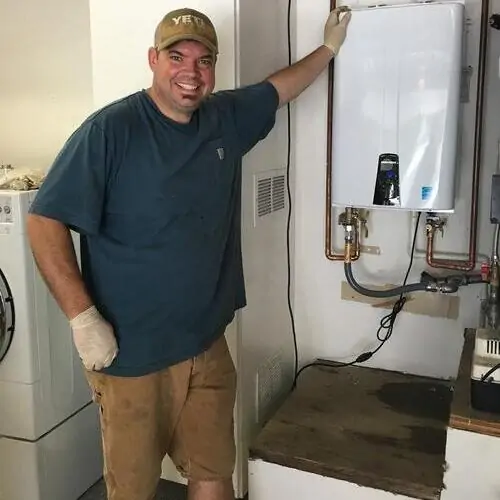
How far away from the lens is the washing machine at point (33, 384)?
1956mm

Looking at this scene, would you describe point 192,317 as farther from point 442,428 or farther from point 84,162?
point 442,428

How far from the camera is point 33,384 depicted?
2004mm

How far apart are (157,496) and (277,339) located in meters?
0.68

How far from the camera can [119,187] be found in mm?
1515

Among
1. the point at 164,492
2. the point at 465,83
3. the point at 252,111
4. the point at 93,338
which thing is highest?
the point at 465,83

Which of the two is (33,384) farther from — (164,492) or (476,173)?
(476,173)

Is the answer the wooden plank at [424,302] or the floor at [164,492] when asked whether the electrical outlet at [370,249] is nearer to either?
the wooden plank at [424,302]

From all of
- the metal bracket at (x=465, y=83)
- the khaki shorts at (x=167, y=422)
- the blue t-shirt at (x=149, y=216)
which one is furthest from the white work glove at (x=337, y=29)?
the khaki shorts at (x=167, y=422)

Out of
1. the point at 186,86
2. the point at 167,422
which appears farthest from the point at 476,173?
the point at 167,422

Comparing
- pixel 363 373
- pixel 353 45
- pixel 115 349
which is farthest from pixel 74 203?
pixel 363 373

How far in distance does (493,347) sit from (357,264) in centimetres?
80

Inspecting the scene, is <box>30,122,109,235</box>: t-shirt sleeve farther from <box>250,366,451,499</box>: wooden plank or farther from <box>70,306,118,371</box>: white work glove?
<box>250,366,451,499</box>: wooden plank

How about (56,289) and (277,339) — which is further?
(277,339)

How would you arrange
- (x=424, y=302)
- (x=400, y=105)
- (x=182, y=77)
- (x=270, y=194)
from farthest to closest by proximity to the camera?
(x=424, y=302) → (x=270, y=194) → (x=400, y=105) → (x=182, y=77)
